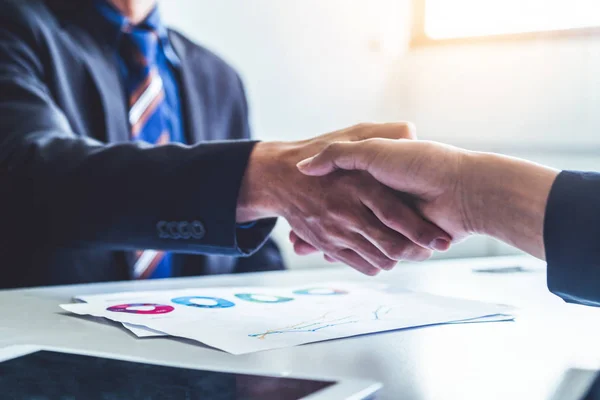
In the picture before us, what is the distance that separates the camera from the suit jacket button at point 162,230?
88 cm

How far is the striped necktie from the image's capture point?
130cm

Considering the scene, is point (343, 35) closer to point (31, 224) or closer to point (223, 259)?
point (223, 259)

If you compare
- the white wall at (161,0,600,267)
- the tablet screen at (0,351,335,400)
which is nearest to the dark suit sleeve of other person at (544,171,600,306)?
the tablet screen at (0,351,335,400)

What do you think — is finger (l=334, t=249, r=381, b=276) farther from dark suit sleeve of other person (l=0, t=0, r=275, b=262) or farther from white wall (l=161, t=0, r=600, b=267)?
white wall (l=161, t=0, r=600, b=267)

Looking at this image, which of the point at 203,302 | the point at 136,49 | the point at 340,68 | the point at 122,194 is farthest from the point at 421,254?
the point at 340,68

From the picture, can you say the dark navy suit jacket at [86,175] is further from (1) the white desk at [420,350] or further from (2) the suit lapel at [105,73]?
(1) the white desk at [420,350]

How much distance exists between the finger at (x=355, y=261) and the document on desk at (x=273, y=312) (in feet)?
0.11

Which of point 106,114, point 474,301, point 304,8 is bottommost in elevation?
point 474,301

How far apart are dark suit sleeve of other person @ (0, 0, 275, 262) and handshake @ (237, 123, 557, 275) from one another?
41mm

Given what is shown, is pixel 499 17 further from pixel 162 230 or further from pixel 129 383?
pixel 129 383

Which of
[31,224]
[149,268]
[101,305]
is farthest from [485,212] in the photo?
[149,268]

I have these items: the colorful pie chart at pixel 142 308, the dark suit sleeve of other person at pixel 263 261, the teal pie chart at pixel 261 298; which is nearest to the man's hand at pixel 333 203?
the teal pie chart at pixel 261 298

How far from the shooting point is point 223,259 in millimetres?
1455

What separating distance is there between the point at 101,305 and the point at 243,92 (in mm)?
1096
